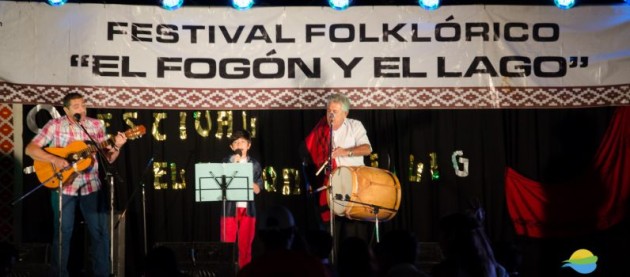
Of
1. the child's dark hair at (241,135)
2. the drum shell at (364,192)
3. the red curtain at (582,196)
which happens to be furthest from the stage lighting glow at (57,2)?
the red curtain at (582,196)

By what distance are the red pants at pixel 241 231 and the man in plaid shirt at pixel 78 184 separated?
5.02ft

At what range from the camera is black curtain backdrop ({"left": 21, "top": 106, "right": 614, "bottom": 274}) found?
12.3 m

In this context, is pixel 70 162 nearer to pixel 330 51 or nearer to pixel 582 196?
pixel 330 51

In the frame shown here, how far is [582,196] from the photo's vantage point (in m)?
12.3

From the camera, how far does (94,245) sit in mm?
10906

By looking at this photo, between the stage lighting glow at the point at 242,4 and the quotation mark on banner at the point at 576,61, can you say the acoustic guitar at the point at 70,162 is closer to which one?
the stage lighting glow at the point at 242,4

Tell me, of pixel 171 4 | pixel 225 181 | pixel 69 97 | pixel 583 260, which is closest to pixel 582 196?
pixel 583 260

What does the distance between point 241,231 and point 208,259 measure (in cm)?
142

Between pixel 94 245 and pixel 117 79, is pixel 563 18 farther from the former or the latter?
pixel 94 245

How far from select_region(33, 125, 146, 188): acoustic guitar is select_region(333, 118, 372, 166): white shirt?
8.21 feet

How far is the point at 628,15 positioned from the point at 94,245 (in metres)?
7.65

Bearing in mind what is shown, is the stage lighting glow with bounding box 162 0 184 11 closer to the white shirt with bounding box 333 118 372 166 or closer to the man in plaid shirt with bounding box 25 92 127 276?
the man in plaid shirt with bounding box 25 92 127 276

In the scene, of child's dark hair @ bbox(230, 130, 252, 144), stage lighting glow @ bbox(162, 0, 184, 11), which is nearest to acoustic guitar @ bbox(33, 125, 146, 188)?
child's dark hair @ bbox(230, 130, 252, 144)

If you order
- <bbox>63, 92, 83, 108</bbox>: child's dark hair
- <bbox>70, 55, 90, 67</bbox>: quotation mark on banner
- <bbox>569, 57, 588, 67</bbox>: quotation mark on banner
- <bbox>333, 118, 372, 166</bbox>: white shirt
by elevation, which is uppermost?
<bbox>70, 55, 90, 67</bbox>: quotation mark on banner
